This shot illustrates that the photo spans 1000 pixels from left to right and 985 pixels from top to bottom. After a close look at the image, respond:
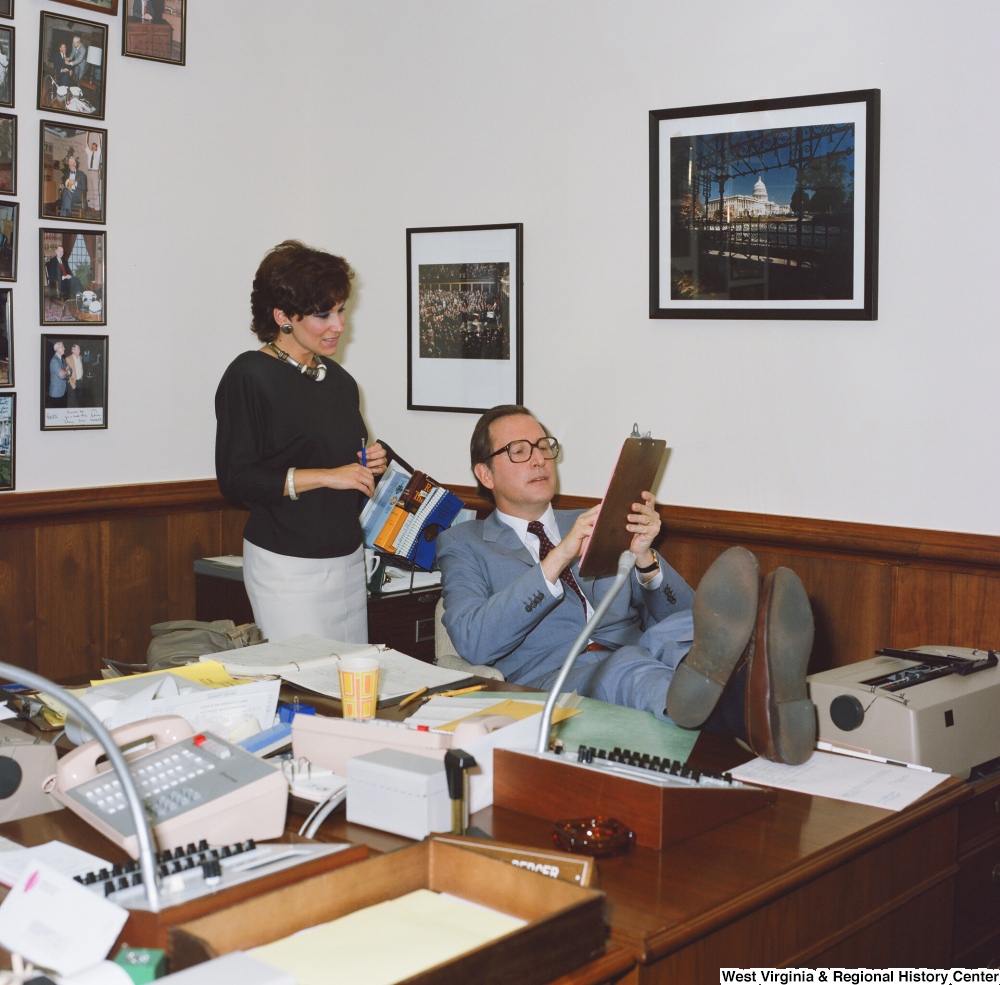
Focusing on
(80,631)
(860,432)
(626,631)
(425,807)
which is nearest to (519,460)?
(626,631)

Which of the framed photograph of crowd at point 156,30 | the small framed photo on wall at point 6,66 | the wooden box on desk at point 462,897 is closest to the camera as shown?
the wooden box on desk at point 462,897

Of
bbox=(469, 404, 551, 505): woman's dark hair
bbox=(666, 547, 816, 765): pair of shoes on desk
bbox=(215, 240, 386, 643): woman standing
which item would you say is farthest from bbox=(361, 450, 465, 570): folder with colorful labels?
bbox=(666, 547, 816, 765): pair of shoes on desk

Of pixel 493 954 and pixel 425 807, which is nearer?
pixel 493 954

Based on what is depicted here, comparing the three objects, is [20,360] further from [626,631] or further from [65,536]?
[626,631]

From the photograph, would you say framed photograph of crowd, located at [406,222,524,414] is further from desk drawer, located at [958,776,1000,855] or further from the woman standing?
desk drawer, located at [958,776,1000,855]

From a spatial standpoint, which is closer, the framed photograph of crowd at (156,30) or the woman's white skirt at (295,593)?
the woman's white skirt at (295,593)

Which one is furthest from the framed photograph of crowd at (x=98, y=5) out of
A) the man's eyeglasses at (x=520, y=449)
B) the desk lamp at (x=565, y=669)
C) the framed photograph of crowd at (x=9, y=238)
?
the desk lamp at (x=565, y=669)

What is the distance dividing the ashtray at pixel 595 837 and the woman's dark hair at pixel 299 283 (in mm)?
1938

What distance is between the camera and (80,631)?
357cm

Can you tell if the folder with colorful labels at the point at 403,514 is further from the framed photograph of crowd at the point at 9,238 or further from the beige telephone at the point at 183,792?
the beige telephone at the point at 183,792

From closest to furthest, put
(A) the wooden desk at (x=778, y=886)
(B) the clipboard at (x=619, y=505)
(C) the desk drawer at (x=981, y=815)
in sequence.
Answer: (A) the wooden desk at (x=778, y=886) < (C) the desk drawer at (x=981, y=815) < (B) the clipboard at (x=619, y=505)

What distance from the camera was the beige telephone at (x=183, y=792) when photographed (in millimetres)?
1379

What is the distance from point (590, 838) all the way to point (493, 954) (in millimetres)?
393

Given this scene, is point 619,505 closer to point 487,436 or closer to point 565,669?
point 487,436
